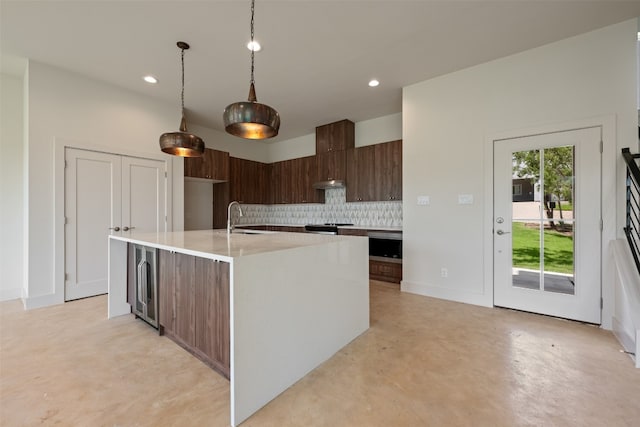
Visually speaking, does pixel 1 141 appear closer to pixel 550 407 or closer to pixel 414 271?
pixel 414 271

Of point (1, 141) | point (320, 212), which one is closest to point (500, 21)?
A: point (320, 212)

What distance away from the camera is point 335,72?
3445 millimetres

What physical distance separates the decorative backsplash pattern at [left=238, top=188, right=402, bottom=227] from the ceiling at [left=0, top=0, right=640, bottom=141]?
2125 mm

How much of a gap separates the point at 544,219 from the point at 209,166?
16.7 ft

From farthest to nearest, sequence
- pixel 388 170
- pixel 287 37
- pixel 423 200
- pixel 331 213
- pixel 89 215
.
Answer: pixel 331 213, pixel 388 170, pixel 423 200, pixel 89 215, pixel 287 37

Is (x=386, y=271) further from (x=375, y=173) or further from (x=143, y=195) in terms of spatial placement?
(x=143, y=195)

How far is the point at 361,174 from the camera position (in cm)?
487

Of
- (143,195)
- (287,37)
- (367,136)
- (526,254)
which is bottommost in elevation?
(526,254)

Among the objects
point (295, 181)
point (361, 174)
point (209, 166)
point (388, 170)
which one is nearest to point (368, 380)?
point (388, 170)

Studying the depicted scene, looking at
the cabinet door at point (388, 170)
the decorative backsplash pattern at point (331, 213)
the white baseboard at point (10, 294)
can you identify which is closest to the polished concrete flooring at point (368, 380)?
the white baseboard at point (10, 294)

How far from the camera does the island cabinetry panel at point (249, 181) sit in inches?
224

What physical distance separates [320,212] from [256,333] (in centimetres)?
463

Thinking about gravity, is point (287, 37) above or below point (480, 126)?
above

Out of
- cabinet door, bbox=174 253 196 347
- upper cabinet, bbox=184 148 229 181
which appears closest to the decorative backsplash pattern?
upper cabinet, bbox=184 148 229 181
